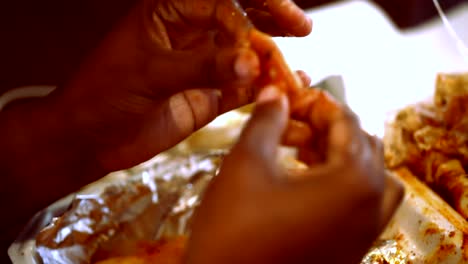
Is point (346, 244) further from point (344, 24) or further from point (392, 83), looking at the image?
point (344, 24)

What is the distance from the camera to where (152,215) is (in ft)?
4.51

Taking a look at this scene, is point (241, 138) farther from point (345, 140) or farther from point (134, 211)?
point (134, 211)

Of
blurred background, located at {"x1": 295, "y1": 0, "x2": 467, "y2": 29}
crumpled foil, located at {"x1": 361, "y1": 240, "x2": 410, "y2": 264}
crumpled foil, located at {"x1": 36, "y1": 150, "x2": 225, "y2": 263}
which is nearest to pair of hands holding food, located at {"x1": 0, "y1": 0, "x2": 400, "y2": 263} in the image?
crumpled foil, located at {"x1": 36, "y1": 150, "x2": 225, "y2": 263}

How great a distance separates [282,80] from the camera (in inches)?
32.9

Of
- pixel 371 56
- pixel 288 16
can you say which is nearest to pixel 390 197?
pixel 288 16

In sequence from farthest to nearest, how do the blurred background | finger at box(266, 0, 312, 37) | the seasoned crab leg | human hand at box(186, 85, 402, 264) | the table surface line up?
the blurred background, the table surface, finger at box(266, 0, 312, 37), the seasoned crab leg, human hand at box(186, 85, 402, 264)

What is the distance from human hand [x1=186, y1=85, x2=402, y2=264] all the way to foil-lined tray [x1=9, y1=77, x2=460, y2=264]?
1.72 ft

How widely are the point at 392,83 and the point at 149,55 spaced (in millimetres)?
1033

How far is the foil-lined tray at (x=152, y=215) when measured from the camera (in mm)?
1177

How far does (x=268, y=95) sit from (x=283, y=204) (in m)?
0.18

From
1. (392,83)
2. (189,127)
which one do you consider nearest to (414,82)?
(392,83)

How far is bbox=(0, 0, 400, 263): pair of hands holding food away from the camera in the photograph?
0.67 meters

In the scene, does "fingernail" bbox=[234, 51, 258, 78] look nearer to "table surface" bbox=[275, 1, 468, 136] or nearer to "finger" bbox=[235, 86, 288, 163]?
"finger" bbox=[235, 86, 288, 163]

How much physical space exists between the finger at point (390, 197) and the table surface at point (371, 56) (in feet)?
2.49
